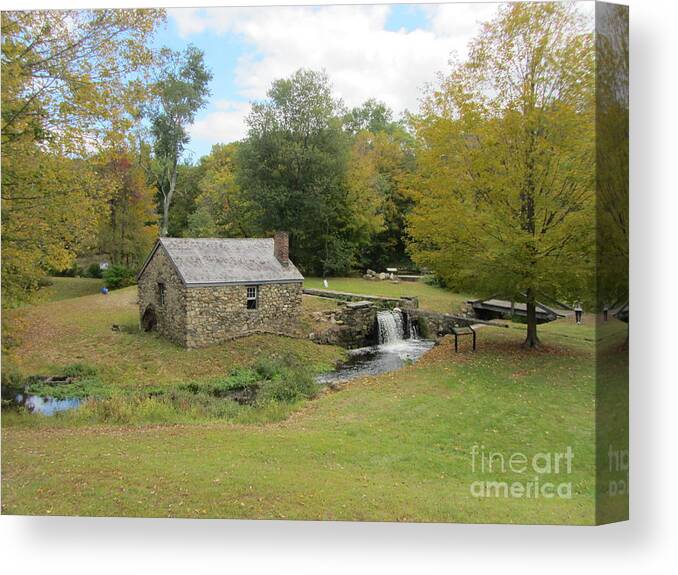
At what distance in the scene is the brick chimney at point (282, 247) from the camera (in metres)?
8.12

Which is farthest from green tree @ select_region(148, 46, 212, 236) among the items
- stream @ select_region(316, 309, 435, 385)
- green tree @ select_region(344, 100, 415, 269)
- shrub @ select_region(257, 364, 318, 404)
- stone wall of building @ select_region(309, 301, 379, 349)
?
stream @ select_region(316, 309, 435, 385)

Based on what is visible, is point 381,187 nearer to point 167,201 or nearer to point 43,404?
point 167,201

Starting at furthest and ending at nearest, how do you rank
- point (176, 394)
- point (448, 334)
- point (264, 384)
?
point (448, 334) → point (264, 384) → point (176, 394)

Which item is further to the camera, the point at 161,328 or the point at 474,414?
the point at 161,328

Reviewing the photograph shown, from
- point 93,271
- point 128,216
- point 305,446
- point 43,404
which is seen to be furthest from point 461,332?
point 43,404

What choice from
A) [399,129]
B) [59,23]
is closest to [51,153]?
[59,23]

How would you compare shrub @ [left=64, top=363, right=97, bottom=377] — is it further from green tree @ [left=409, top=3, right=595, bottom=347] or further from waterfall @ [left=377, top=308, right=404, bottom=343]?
green tree @ [left=409, top=3, right=595, bottom=347]

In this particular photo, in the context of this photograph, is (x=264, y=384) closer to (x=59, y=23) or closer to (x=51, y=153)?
(x=51, y=153)

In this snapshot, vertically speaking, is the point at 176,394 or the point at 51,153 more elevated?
the point at 51,153

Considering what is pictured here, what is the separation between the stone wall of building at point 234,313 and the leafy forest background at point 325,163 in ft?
2.75

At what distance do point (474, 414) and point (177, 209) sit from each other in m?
5.92

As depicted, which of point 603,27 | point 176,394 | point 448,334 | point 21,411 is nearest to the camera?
point 603,27

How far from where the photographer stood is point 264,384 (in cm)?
732

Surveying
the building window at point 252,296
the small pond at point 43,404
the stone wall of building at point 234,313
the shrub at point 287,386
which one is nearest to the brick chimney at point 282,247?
the stone wall of building at point 234,313
